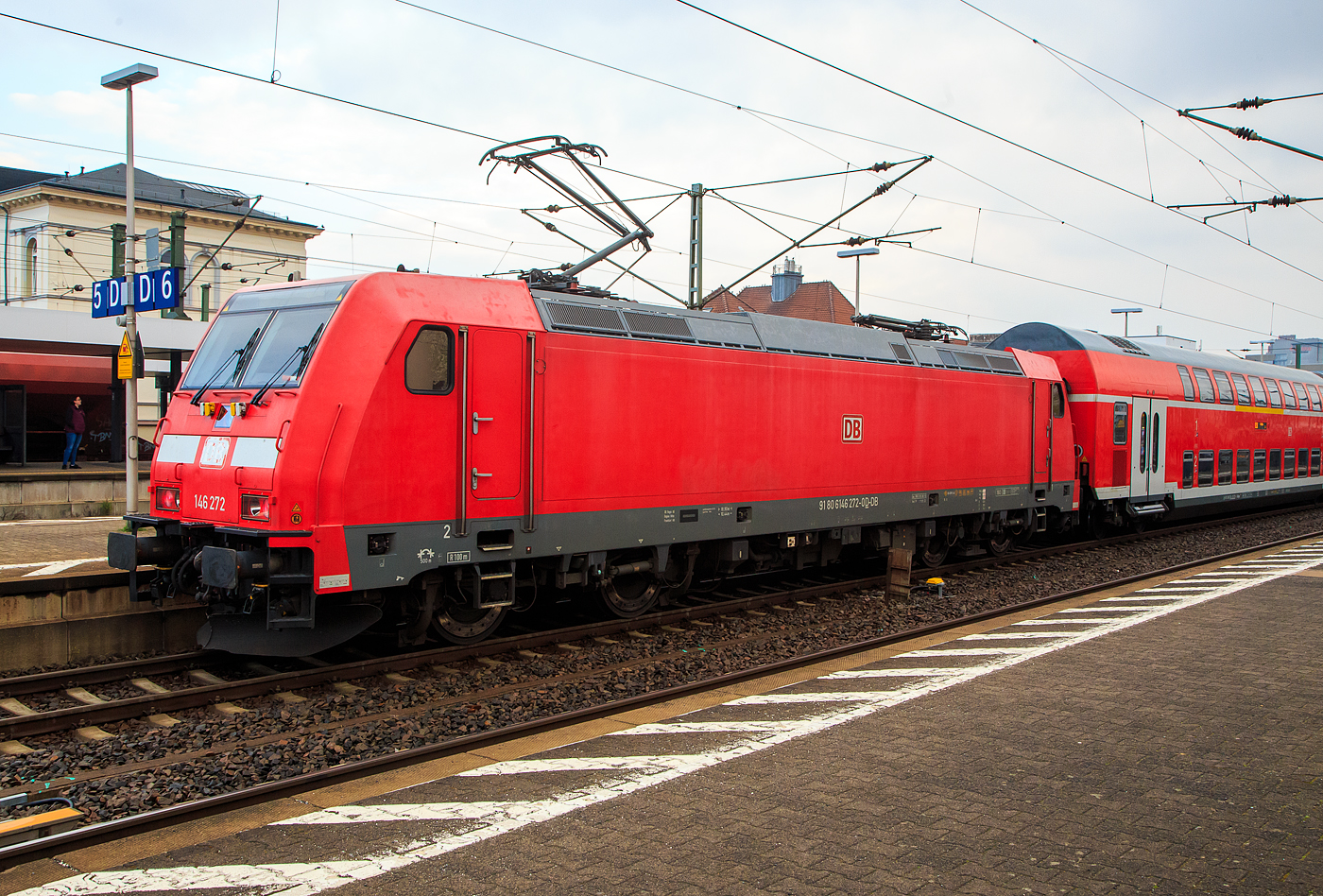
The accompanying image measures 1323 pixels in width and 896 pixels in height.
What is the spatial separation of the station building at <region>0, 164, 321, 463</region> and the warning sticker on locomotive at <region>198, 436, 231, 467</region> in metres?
11.0

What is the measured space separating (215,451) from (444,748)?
363 cm

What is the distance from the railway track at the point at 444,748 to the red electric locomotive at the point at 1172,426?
8.16 meters

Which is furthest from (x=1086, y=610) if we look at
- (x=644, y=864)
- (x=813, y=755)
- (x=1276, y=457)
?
(x=1276, y=457)

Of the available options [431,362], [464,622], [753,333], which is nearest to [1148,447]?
[753,333]

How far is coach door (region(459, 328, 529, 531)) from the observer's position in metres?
8.70

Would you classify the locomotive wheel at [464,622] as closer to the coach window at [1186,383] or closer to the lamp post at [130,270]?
the lamp post at [130,270]

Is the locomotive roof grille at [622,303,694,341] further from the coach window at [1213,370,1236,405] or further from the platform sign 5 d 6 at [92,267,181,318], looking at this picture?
the coach window at [1213,370,1236,405]

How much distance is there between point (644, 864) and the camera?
468 cm

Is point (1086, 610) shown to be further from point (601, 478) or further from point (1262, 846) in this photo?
point (1262, 846)

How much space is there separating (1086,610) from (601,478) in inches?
242

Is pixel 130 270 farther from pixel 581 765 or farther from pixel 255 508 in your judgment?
pixel 581 765

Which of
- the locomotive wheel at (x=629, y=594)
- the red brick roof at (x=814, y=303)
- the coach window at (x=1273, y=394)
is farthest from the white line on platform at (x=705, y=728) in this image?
the red brick roof at (x=814, y=303)

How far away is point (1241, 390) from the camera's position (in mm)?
23406

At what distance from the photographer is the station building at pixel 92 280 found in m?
23.1
